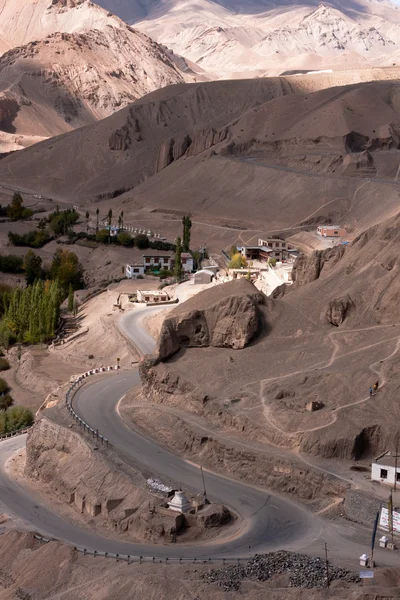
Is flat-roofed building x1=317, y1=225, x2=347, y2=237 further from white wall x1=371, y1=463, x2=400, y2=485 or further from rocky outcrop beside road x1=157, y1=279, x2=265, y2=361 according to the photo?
white wall x1=371, y1=463, x2=400, y2=485

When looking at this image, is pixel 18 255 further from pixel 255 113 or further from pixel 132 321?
pixel 255 113

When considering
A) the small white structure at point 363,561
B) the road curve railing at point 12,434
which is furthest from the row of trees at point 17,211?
the small white structure at point 363,561

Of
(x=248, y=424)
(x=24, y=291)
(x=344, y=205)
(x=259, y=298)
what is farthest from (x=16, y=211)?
(x=248, y=424)

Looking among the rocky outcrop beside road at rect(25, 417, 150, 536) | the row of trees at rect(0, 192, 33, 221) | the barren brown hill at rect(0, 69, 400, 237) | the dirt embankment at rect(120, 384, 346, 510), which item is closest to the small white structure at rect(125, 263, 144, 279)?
the barren brown hill at rect(0, 69, 400, 237)

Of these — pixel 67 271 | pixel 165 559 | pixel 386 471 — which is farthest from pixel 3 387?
pixel 386 471

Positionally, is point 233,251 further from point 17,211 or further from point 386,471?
point 386,471

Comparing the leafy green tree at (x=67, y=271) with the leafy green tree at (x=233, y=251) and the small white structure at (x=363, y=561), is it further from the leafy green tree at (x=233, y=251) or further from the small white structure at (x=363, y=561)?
the small white structure at (x=363, y=561)
